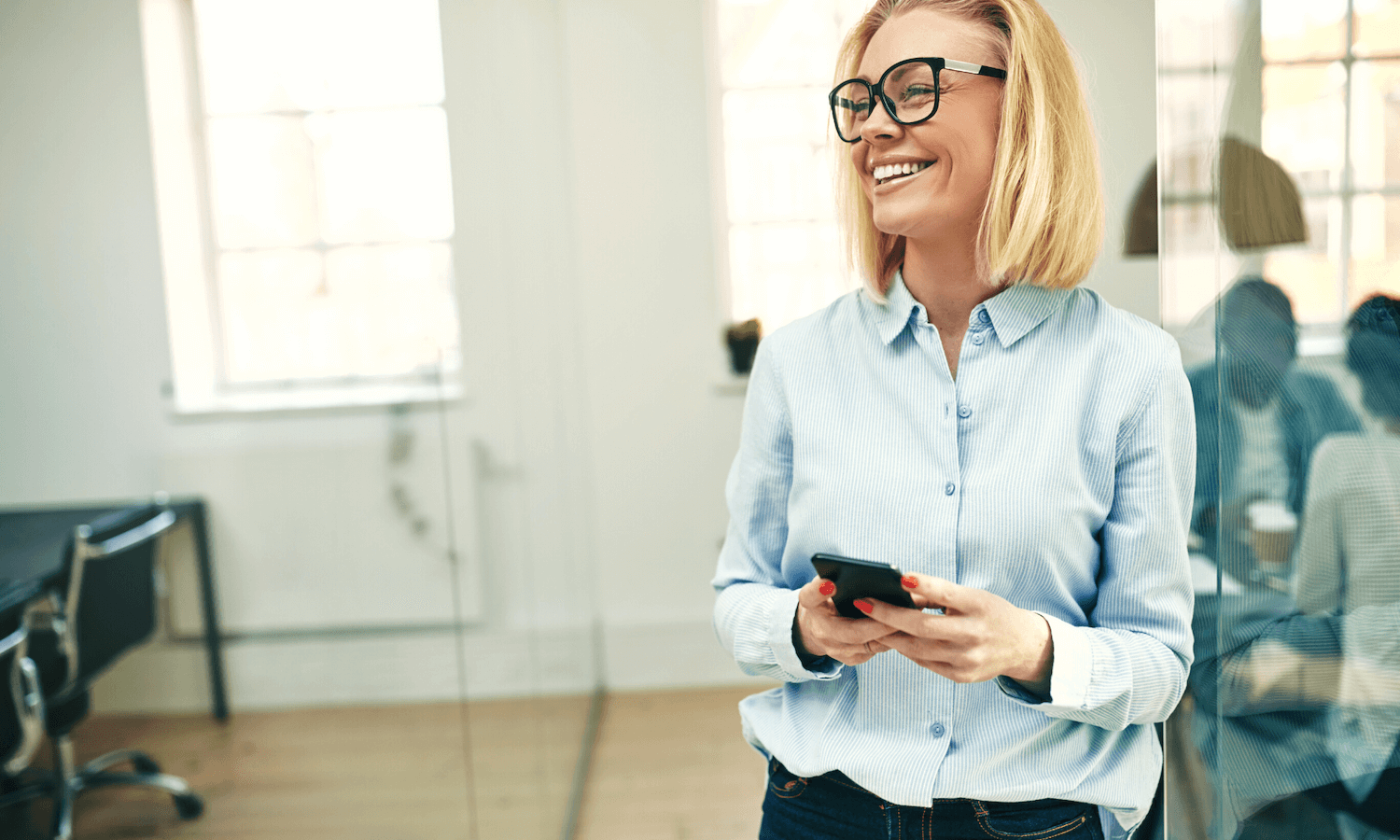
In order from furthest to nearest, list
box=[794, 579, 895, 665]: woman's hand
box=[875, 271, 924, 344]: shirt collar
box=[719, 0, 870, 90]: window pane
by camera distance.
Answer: box=[719, 0, 870, 90]: window pane < box=[875, 271, 924, 344]: shirt collar < box=[794, 579, 895, 665]: woman's hand

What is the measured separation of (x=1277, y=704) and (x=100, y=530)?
110 cm

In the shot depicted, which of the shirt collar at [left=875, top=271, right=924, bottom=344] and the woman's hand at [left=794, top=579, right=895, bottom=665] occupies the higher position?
the shirt collar at [left=875, top=271, right=924, bottom=344]

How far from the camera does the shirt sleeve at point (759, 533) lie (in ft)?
2.88

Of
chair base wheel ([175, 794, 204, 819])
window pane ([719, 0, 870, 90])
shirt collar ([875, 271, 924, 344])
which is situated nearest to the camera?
shirt collar ([875, 271, 924, 344])

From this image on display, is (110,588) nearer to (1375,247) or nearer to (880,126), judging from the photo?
(880,126)

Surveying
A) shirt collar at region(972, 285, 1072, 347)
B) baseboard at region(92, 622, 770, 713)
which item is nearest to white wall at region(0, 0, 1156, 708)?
baseboard at region(92, 622, 770, 713)

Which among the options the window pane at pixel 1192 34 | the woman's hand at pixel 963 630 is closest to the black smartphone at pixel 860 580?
the woman's hand at pixel 963 630

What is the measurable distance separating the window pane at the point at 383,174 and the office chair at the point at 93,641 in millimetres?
417

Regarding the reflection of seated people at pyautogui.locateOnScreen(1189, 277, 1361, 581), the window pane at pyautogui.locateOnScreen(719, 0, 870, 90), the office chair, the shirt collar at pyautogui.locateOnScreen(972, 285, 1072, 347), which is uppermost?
the window pane at pyautogui.locateOnScreen(719, 0, 870, 90)

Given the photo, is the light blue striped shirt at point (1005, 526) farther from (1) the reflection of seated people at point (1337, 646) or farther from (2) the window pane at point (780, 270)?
(2) the window pane at point (780, 270)

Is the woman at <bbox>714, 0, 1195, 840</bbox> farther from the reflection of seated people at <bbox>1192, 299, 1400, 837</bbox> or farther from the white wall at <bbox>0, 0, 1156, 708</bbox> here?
the white wall at <bbox>0, 0, 1156, 708</bbox>

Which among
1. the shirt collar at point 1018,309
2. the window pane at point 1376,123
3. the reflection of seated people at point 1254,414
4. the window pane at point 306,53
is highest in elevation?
the window pane at point 306,53

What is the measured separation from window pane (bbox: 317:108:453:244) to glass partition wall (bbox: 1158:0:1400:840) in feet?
3.05

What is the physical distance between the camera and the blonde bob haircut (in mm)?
802
